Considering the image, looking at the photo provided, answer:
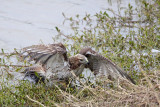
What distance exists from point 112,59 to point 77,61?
0.95 metres

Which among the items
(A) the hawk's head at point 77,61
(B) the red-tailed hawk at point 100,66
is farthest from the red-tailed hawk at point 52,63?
(B) the red-tailed hawk at point 100,66

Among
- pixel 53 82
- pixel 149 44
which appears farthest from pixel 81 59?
pixel 149 44

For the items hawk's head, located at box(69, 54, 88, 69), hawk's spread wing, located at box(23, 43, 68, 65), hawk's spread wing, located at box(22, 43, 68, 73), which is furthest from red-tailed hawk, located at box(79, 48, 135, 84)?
hawk's spread wing, located at box(23, 43, 68, 65)

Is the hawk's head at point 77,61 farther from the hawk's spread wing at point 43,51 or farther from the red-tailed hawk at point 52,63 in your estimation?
the hawk's spread wing at point 43,51

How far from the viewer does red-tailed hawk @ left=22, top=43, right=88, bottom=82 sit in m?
5.11

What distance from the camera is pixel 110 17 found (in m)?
8.47

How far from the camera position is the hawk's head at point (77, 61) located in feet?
18.7

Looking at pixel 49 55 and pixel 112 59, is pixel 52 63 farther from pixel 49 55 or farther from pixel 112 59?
pixel 112 59

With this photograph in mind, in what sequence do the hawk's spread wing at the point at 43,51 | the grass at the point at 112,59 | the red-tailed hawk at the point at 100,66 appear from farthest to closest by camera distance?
1. the red-tailed hawk at the point at 100,66
2. the hawk's spread wing at the point at 43,51
3. the grass at the point at 112,59

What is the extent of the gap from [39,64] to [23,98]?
2.14 feet

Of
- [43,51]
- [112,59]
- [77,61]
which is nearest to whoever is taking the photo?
[43,51]

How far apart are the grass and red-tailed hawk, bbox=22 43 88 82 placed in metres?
0.18

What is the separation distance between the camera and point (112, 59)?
21.5 feet

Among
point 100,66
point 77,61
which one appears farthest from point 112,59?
point 77,61
